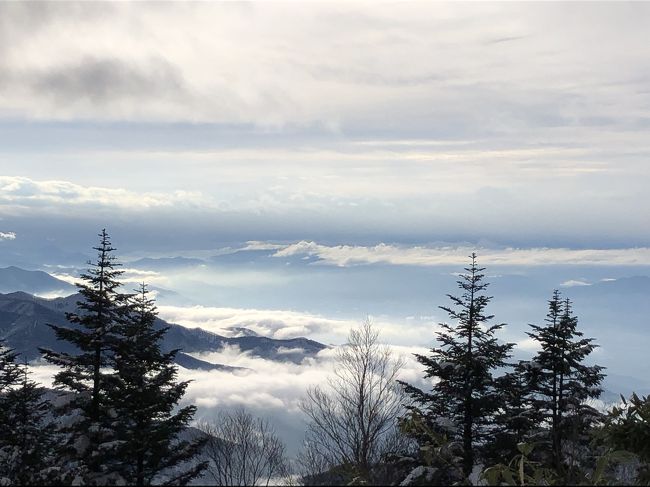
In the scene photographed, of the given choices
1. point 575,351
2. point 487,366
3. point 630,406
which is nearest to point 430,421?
point 487,366

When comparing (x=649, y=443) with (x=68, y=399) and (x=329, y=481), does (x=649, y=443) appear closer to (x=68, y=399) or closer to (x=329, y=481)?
(x=329, y=481)

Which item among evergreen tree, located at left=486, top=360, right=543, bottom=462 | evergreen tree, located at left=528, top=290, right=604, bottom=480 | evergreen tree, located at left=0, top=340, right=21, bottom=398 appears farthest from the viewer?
evergreen tree, located at left=0, top=340, right=21, bottom=398

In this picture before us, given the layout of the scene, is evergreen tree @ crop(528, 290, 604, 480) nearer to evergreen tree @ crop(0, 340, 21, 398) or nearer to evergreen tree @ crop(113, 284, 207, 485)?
evergreen tree @ crop(113, 284, 207, 485)

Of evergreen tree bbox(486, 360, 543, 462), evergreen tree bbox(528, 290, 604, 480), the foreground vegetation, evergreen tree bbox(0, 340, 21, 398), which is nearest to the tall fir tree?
the foreground vegetation

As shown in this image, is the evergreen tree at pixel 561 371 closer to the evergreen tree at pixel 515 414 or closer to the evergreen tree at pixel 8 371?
the evergreen tree at pixel 515 414

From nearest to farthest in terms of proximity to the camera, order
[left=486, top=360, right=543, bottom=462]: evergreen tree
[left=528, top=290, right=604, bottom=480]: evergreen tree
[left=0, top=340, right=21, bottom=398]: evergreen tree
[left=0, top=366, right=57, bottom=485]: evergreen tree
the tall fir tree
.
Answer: the tall fir tree
[left=486, top=360, right=543, bottom=462]: evergreen tree
[left=0, top=366, right=57, bottom=485]: evergreen tree
[left=528, top=290, right=604, bottom=480]: evergreen tree
[left=0, top=340, right=21, bottom=398]: evergreen tree

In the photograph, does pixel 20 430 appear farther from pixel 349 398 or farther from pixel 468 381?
pixel 468 381

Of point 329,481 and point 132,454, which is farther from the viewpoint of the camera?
point 132,454
